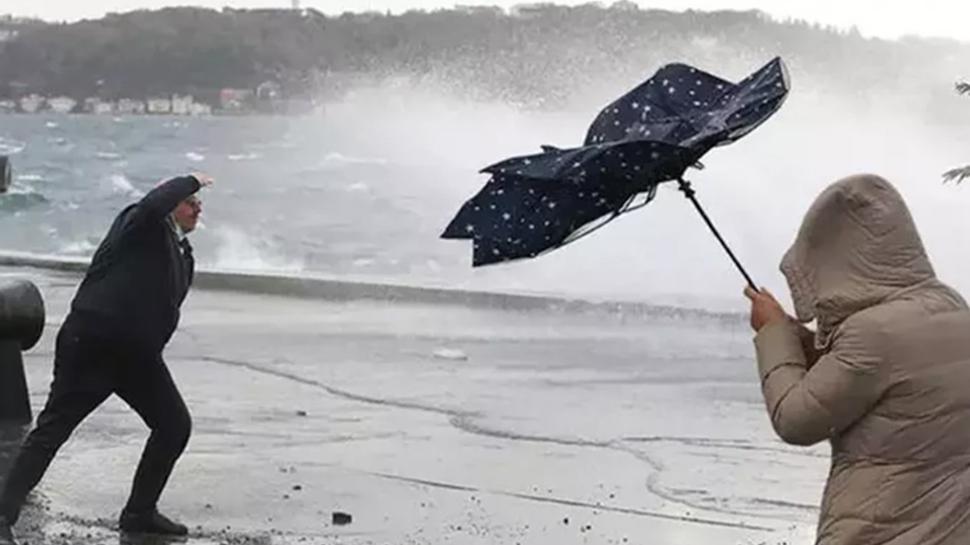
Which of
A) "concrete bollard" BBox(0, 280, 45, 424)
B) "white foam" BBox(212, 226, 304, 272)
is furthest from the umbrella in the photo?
"white foam" BBox(212, 226, 304, 272)

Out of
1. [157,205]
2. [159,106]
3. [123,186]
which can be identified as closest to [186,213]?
[157,205]

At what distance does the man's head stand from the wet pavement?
1.36m

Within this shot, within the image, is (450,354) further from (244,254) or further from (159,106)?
(159,106)

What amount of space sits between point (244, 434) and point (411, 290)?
922 cm

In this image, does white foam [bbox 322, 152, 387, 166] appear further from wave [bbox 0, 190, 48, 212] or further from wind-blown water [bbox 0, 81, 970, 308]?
wave [bbox 0, 190, 48, 212]

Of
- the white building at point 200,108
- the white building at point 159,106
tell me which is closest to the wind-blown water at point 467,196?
the white building at point 159,106

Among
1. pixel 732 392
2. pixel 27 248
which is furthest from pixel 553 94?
pixel 732 392

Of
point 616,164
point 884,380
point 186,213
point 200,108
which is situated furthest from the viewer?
point 200,108

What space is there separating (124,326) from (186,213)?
551mm

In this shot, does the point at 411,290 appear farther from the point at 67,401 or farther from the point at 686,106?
the point at 686,106

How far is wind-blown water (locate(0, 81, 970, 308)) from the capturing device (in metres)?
30.3

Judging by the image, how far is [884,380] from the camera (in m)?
3.94

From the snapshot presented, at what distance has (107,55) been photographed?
86.3 meters

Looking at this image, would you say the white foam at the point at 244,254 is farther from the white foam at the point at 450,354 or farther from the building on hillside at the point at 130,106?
the building on hillside at the point at 130,106
